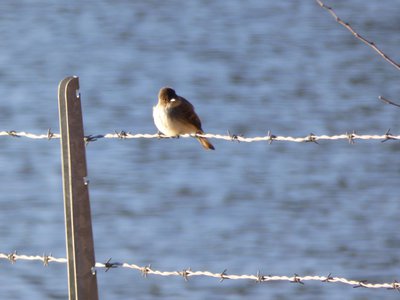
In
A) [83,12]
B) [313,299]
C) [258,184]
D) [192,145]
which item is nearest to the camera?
[313,299]

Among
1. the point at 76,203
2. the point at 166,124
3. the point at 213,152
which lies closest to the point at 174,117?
the point at 166,124

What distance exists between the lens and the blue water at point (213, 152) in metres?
8.26

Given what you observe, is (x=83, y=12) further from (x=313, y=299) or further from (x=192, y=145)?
(x=313, y=299)

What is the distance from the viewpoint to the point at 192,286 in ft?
24.9

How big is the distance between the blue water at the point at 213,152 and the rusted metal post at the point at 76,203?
3.48 m

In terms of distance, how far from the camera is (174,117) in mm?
6250

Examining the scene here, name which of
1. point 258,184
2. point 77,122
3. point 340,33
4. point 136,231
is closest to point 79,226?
point 77,122

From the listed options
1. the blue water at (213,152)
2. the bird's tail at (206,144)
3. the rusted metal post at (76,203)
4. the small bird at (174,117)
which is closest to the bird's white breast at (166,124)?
the small bird at (174,117)

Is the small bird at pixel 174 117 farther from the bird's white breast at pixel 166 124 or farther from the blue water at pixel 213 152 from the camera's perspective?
the blue water at pixel 213 152

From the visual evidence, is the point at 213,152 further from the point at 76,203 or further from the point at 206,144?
the point at 76,203


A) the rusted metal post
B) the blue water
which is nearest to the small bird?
the blue water

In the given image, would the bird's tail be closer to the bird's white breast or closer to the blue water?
the bird's white breast

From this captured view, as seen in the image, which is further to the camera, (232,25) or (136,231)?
(232,25)

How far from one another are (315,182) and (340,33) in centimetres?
501
